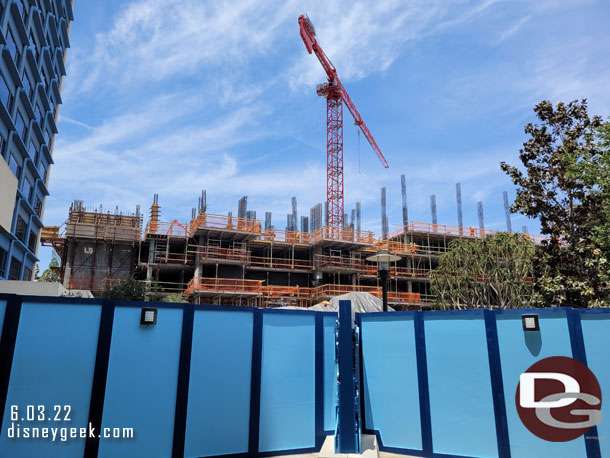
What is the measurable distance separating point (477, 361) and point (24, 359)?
256 inches

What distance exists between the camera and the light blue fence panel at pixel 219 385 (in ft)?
21.6

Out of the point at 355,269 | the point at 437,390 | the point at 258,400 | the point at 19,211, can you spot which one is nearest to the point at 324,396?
the point at 258,400

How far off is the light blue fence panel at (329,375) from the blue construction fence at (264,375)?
0.08 feet

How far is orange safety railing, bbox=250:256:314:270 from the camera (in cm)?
4265

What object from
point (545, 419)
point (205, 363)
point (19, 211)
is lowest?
point (545, 419)

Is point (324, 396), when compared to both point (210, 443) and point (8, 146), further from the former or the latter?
point (8, 146)

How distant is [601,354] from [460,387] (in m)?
2.02

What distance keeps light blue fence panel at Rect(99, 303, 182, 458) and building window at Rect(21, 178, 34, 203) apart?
28.5 meters

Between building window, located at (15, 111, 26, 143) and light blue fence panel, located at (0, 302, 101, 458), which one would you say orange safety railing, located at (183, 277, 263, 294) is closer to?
building window, located at (15, 111, 26, 143)

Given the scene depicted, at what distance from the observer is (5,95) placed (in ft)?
78.9

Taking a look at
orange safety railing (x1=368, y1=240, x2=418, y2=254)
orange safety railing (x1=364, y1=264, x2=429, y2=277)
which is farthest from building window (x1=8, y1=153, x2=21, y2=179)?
orange safety railing (x1=368, y1=240, x2=418, y2=254)

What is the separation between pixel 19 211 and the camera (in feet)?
94.5

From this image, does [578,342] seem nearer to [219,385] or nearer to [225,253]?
[219,385]

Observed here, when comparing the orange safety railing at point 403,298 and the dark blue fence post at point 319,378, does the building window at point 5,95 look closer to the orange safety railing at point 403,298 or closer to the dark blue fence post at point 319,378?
the dark blue fence post at point 319,378
